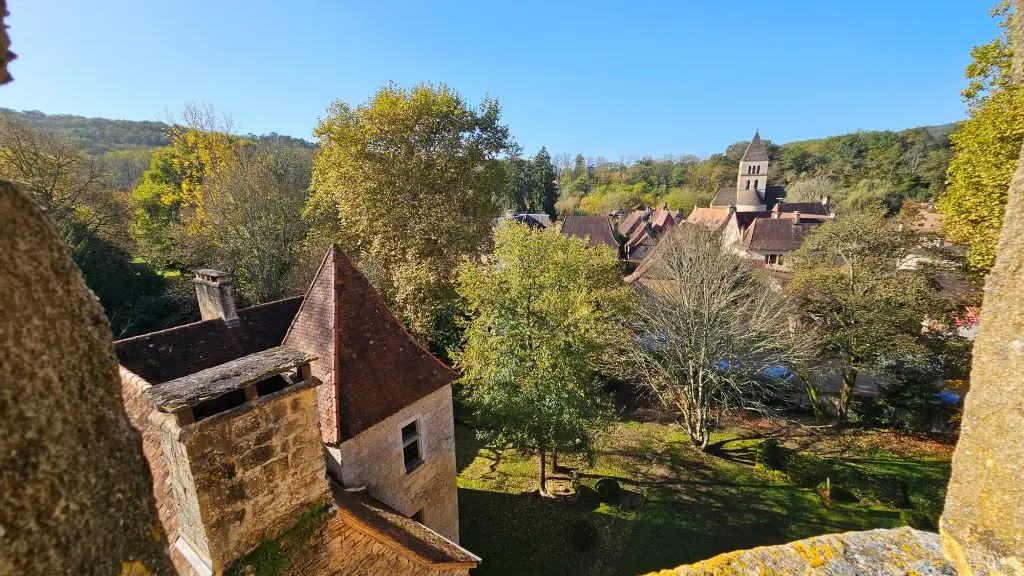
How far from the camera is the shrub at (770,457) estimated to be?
50.6 ft

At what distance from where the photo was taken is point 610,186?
85.6 meters

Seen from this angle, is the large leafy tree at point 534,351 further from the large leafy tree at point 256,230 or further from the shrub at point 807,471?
the large leafy tree at point 256,230

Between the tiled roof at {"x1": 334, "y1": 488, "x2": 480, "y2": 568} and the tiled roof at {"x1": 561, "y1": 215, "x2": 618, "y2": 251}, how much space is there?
126 ft

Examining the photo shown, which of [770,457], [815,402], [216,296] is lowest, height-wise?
[770,457]

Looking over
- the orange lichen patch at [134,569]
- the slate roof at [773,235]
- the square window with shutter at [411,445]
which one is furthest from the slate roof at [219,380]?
the slate roof at [773,235]

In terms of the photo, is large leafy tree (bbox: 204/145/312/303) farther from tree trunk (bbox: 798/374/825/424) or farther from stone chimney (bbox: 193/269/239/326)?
tree trunk (bbox: 798/374/825/424)

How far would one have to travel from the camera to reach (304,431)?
4.52 metres

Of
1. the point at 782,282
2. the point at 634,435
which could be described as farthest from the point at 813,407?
the point at 634,435

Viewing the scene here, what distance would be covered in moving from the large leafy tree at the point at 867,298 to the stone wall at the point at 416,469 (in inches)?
602

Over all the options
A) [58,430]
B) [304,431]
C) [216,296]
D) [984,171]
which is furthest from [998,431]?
[216,296]

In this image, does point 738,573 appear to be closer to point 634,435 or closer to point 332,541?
point 332,541

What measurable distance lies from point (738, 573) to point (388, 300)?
17.4 meters

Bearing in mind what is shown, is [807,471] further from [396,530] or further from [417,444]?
[396,530]

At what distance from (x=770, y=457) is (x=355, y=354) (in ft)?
48.8
